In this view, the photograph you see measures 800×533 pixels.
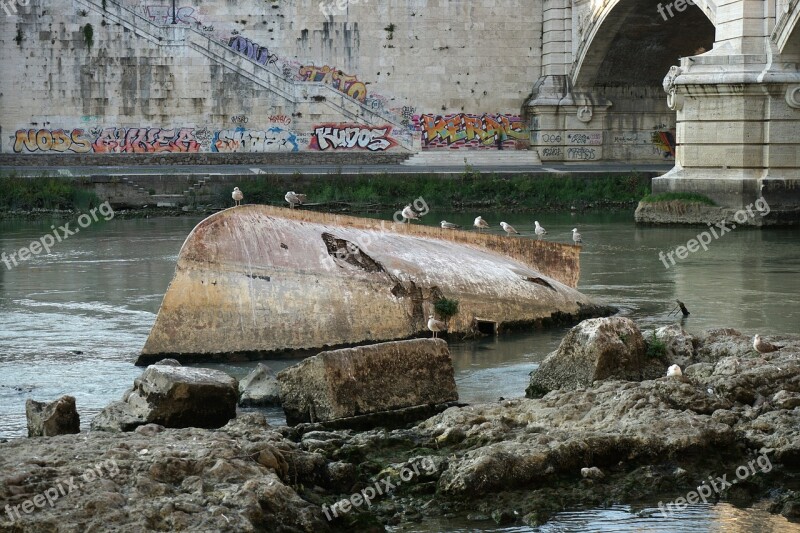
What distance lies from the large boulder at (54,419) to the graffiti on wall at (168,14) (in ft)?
89.3

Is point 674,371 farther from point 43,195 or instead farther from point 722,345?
point 43,195

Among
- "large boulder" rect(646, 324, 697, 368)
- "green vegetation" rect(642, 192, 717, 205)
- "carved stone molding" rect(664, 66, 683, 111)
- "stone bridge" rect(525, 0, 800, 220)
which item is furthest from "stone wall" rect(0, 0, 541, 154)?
"large boulder" rect(646, 324, 697, 368)

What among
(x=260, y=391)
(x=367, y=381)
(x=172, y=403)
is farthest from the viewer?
(x=260, y=391)

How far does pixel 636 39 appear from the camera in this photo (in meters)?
33.1

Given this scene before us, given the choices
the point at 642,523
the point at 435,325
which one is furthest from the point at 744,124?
the point at 642,523

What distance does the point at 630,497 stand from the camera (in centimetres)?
708

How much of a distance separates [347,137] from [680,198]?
13.0m

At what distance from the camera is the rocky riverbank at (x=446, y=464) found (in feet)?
20.6

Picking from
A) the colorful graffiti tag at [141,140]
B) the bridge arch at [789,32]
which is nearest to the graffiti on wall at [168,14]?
the colorful graffiti tag at [141,140]

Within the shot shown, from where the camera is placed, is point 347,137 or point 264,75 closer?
point 264,75

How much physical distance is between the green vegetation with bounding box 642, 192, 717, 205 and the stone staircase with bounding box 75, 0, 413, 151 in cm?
1203

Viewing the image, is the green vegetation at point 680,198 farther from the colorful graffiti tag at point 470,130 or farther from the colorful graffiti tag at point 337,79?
the colorful graffiti tag at point 337,79

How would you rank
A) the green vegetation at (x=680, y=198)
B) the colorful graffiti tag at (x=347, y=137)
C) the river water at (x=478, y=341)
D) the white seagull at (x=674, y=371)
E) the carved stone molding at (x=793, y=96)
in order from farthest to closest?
the colorful graffiti tag at (x=347, y=137) → the green vegetation at (x=680, y=198) → the carved stone molding at (x=793, y=96) → the river water at (x=478, y=341) → the white seagull at (x=674, y=371)

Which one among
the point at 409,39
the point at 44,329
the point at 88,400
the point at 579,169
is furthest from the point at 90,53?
the point at 88,400
